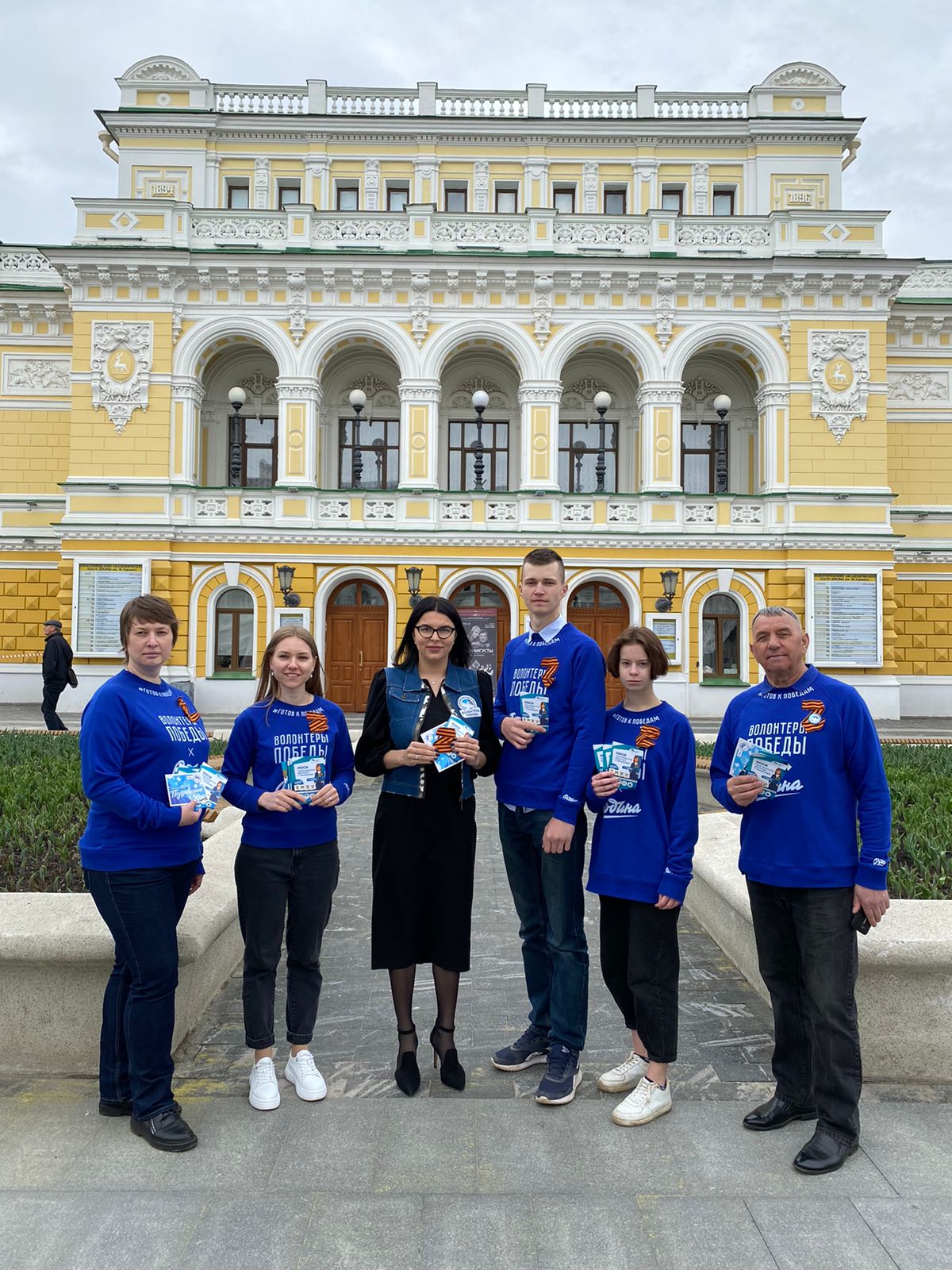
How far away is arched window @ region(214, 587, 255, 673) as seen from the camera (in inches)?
846

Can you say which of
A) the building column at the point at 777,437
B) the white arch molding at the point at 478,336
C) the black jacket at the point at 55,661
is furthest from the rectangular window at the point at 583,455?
the black jacket at the point at 55,661

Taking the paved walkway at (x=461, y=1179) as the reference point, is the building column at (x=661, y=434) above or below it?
above

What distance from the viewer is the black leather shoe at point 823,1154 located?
3.20 m

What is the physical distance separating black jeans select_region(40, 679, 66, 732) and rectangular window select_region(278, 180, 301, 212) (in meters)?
16.4

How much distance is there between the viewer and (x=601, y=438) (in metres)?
23.2

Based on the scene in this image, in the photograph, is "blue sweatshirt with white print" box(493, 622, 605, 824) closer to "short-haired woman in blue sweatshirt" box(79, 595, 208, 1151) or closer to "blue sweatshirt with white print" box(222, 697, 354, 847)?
"blue sweatshirt with white print" box(222, 697, 354, 847)

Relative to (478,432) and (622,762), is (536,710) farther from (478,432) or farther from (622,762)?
(478,432)

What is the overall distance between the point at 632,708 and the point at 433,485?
59.3 feet

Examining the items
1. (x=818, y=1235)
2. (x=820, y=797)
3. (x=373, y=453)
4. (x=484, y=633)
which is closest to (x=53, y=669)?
(x=484, y=633)

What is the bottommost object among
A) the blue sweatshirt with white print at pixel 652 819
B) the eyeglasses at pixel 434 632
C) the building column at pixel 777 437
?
the blue sweatshirt with white print at pixel 652 819

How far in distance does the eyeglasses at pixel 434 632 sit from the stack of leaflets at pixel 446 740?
41 centimetres

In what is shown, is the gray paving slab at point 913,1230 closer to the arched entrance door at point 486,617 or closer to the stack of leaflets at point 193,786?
the stack of leaflets at point 193,786

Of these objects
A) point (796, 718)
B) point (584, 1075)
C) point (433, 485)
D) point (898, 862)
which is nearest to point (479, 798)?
point (898, 862)

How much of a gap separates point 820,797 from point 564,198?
25.6 metres
